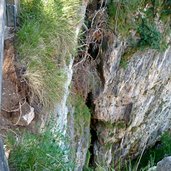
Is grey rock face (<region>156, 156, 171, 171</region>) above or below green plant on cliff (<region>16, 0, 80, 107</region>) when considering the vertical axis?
below

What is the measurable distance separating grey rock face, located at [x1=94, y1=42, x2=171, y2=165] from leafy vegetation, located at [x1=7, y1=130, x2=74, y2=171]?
13.8 feet

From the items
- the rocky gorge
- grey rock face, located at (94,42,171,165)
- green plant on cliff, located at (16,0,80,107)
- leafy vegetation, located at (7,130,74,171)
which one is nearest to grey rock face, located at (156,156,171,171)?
leafy vegetation, located at (7,130,74,171)

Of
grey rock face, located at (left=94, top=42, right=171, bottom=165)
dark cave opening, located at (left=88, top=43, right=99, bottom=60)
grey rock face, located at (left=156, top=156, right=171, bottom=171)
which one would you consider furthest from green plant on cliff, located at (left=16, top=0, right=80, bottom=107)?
grey rock face, located at (left=94, top=42, right=171, bottom=165)

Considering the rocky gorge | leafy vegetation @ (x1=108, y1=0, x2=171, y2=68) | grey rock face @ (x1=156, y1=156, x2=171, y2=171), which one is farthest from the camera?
leafy vegetation @ (x1=108, y1=0, x2=171, y2=68)

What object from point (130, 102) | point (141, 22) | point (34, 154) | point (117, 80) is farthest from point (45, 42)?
point (130, 102)

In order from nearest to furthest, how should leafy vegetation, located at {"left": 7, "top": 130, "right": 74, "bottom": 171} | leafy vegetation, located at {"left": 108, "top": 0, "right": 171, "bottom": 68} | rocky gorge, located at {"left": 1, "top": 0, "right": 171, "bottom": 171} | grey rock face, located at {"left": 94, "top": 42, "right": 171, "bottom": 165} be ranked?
leafy vegetation, located at {"left": 7, "top": 130, "right": 74, "bottom": 171} → rocky gorge, located at {"left": 1, "top": 0, "right": 171, "bottom": 171} → leafy vegetation, located at {"left": 108, "top": 0, "right": 171, "bottom": 68} → grey rock face, located at {"left": 94, "top": 42, "right": 171, "bottom": 165}

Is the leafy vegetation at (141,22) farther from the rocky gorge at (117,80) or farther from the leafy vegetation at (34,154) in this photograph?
the leafy vegetation at (34,154)

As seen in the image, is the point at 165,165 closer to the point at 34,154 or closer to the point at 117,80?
the point at 34,154

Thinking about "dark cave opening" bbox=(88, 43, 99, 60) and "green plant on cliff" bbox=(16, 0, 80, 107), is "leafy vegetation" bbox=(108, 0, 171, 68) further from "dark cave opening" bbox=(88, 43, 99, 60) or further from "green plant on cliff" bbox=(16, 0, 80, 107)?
"green plant on cliff" bbox=(16, 0, 80, 107)

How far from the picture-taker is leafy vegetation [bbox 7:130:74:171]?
3.20 metres

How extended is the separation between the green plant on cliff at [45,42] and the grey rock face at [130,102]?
2802mm

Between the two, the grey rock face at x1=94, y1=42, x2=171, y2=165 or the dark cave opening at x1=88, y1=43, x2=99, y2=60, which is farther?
the grey rock face at x1=94, y1=42, x2=171, y2=165

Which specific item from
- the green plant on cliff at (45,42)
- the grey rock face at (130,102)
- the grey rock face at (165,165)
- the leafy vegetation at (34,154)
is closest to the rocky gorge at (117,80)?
the grey rock face at (130,102)

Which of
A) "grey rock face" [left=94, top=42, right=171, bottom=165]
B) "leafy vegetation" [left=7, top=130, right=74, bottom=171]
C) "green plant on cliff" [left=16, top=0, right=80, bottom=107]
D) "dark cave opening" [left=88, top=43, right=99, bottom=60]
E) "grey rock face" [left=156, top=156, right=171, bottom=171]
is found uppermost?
"green plant on cliff" [left=16, top=0, right=80, bottom=107]
